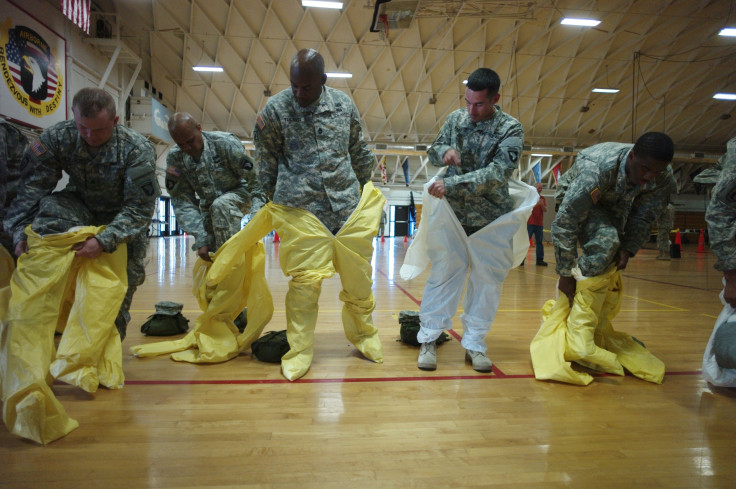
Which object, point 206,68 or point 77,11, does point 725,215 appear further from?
point 206,68

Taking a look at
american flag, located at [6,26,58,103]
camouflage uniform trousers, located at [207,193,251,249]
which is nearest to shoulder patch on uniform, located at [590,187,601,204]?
camouflage uniform trousers, located at [207,193,251,249]

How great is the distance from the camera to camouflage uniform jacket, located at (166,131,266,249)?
321 cm

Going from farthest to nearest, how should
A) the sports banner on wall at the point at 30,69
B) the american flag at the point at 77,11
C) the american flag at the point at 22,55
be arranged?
the american flag at the point at 77,11 < the american flag at the point at 22,55 < the sports banner on wall at the point at 30,69

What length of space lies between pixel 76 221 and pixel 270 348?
131 cm

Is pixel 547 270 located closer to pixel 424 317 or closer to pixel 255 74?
pixel 424 317

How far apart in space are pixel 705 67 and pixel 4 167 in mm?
25935

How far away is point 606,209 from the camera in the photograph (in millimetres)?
2727

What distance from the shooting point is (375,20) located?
1295cm

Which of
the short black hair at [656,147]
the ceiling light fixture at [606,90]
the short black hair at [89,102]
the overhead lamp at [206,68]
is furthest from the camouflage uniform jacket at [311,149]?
the ceiling light fixture at [606,90]

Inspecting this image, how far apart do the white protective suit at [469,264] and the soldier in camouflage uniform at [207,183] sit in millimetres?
1241

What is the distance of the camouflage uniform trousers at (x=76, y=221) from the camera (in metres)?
2.23

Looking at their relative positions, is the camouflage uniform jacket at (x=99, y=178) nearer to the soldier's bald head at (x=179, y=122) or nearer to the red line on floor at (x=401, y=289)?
the soldier's bald head at (x=179, y=122)

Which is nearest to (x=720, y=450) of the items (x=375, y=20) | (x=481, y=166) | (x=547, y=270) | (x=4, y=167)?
(x=481, y=166)

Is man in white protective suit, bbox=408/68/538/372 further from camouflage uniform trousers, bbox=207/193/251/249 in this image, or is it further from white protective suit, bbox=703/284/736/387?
camouflage uniform trousers, bbox=207/193/251/249
